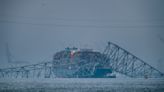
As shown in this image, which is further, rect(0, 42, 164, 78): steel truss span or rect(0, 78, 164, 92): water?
rect(0, 42, 164, 78): steel truss span

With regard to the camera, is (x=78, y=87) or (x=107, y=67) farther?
(x=107, y=67)

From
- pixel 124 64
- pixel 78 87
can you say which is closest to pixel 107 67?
pixel 124 64

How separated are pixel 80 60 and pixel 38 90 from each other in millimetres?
4144

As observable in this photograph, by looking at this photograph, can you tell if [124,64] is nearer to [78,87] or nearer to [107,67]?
[107,67]

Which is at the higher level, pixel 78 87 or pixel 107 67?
pixel 107 67

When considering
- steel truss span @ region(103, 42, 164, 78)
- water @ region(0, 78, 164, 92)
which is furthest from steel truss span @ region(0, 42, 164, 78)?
water @ region(0, 78, 164, 92)

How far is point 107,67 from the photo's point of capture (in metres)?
11.0

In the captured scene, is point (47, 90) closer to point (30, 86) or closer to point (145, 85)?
point (30, 86)

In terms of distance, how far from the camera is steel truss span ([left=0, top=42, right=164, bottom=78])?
34.7 ft

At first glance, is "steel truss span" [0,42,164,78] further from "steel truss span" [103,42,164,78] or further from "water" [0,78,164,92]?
"water" [0,78,164,92]

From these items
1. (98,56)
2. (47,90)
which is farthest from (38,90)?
(98,56)

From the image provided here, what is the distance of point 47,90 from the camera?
703 centimetres

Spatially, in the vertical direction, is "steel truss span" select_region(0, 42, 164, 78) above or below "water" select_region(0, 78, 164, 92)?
above

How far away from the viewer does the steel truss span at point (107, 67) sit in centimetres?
1057
